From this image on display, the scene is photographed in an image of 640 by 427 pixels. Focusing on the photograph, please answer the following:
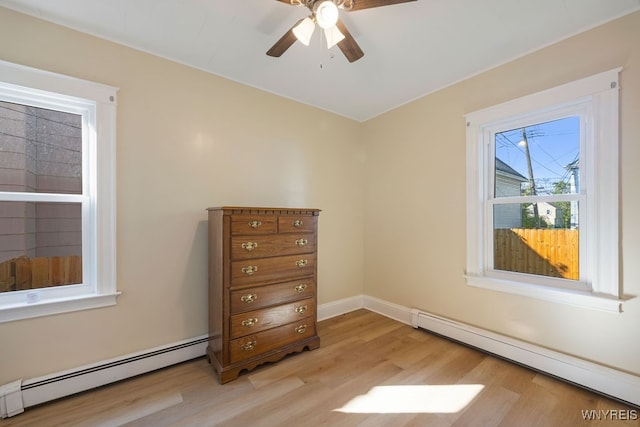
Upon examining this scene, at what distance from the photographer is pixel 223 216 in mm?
1780

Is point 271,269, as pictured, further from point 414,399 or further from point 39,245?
point 39,245

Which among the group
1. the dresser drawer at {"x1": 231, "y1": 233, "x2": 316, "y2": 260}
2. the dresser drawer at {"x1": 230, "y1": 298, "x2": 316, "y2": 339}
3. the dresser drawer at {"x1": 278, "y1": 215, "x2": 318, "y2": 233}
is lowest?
the dresser drawer at {"x1": 230, "y1": 298, "x2": 316, "y2": 339}

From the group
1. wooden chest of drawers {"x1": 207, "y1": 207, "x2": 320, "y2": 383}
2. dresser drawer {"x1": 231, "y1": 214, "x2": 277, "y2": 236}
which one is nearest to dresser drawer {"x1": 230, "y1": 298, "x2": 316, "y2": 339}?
wooden chest of drawers {"x1": 207, "y1": 207, "x2": 320, "y2": 383}

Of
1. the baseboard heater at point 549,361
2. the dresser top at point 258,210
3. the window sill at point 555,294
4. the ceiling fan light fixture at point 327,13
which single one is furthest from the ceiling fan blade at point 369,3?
the baseboard heater at point 549,361

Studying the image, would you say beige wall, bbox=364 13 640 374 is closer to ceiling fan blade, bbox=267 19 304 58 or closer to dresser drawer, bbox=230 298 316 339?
dresser drawer, bbox=230 298 316 339

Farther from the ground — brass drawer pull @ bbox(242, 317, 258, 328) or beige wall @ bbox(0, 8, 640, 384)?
beige wall @ bbox(0, 8, 640, 384)

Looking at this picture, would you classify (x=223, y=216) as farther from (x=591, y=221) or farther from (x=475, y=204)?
(x=591, y=221)

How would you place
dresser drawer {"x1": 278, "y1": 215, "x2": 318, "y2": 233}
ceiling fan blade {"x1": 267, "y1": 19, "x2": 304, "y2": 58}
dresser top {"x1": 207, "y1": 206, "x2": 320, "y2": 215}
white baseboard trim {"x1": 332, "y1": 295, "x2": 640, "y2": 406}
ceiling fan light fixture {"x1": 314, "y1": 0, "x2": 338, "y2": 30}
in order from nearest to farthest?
ceiling fan light fixture {"x1": 314, "y1": 0, "x2": 338, "y2": 30} → ceiling fan blade {"x1": 267, "y1": 19, "x2": 304, "y2": 58} → white baseboard trim {"x1": 332, "y1": 295, "x2": 640, "y2": 406} → dresser top {"x1": 207, "y1": 206, "x2": 320, "y2": 215} → dresser drawer {"x1": 278, "y1": 215, "x2": 318, "y2": 233}

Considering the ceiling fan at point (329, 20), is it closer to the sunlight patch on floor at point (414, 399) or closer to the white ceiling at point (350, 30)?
the white ceiling at point (350, 30)

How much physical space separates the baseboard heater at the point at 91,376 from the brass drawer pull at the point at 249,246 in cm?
90

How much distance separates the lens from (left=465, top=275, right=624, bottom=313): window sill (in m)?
1.60

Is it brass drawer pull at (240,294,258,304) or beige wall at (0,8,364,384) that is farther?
brass drawer pull at (240,294,258,304)

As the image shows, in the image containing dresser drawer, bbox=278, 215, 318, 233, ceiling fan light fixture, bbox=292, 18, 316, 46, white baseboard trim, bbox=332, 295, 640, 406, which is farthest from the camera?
dresser drawer, bbox=278, 215, 318, 233

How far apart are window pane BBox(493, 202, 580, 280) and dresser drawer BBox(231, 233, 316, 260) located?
5.22 ft
